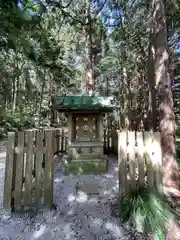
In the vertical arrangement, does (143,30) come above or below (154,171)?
above

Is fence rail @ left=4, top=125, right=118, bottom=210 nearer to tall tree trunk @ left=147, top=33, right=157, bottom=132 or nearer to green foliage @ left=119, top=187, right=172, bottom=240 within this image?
green foliage @ left=119, top=187, right=172, bottom=240

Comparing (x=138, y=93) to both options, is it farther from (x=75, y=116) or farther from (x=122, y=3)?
(x=75, y=116)

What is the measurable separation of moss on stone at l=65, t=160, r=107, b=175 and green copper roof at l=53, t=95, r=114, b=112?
1459 mm

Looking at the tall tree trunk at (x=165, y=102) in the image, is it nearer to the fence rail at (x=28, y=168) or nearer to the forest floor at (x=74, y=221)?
the forest floor at (x=74, y=221)

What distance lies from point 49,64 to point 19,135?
2000 millimetres

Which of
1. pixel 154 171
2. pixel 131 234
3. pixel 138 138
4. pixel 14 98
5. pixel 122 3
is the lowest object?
pixel 131 234

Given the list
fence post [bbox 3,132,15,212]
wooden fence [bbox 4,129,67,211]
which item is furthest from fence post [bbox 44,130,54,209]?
fence post [bbox 3,132,15,212]

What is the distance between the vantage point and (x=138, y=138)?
246 cm

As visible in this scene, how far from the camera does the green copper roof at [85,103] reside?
14.1 ft

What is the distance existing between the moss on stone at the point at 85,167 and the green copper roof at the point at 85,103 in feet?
4.79

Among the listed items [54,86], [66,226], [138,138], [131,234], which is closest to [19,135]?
[66,226]

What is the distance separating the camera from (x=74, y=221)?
2.27m

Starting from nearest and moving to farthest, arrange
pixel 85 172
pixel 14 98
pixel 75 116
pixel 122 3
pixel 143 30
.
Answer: pixel 85 172 → pixel 75 116 → pixel 122 3 → pixel 143 30 → pixel 14 98

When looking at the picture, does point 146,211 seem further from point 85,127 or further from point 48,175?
point 85,127
